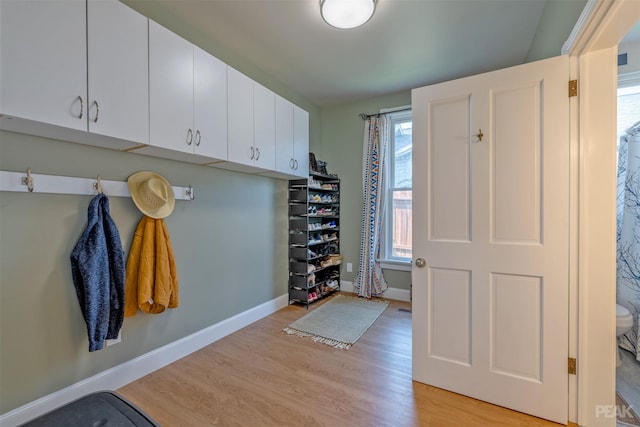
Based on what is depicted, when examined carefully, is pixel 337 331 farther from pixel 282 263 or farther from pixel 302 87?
pixel 302 87

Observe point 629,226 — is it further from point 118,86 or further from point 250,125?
point 118,86

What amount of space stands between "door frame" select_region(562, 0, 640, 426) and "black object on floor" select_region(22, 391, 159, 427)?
1987 mm

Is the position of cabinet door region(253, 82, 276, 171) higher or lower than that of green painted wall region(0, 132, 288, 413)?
higher

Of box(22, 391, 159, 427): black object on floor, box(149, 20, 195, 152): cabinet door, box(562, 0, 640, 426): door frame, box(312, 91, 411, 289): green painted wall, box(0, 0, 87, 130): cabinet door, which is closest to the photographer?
box(22, 391, 159, 427): black object on floor

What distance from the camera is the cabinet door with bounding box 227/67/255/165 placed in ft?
7.04

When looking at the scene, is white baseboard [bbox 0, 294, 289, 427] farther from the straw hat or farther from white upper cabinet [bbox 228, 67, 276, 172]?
white upper cabinet [bbox 228, 67, 276, 172]

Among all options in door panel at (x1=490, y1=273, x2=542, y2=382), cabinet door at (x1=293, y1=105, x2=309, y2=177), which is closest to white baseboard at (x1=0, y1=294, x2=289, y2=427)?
cabinet door at (x1=293, y1=105, x2=309, y2=177)

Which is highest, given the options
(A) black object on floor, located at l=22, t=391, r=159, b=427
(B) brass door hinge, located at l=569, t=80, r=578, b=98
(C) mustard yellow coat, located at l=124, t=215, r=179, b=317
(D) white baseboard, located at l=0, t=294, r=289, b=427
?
(B) brass door hinge, located at l=569, t=80, r=578, b=98

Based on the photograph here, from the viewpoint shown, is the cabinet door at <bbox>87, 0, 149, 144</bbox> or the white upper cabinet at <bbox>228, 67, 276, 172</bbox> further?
the white upper cabinet at <bbox>228, 67, 276, 172</bbox>

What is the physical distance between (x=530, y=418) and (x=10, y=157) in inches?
122

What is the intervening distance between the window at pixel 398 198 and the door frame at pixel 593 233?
2.10 metres

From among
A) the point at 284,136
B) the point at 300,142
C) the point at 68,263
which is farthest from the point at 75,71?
the point at 300,142

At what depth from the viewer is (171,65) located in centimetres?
174

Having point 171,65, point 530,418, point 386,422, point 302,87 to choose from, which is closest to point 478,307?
point 530,418
